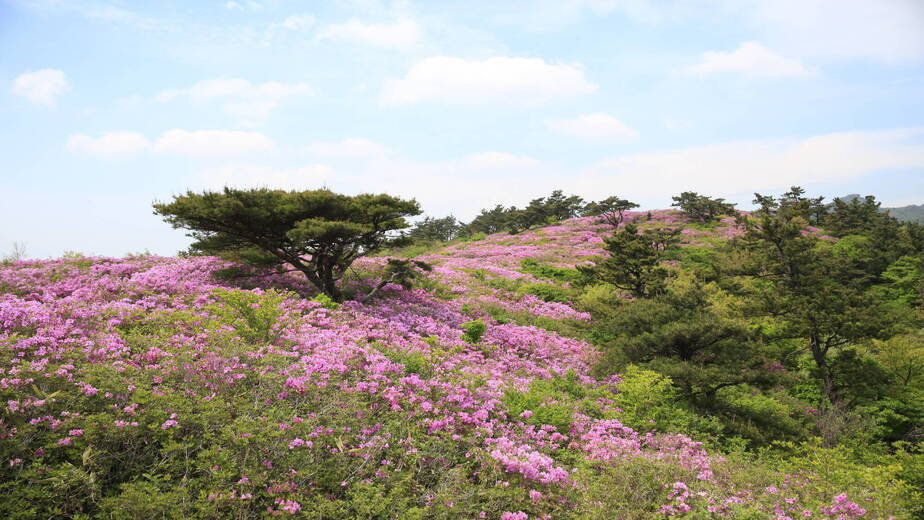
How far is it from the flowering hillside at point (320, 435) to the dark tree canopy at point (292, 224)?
9.77 ft

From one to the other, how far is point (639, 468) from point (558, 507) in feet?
4.54

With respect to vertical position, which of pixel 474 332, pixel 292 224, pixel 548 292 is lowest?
pixel 548 292

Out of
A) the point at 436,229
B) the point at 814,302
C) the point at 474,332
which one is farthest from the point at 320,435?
the point at 436,229

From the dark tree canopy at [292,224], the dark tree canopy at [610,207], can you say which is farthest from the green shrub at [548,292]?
the dark tree canopy at [610,207]

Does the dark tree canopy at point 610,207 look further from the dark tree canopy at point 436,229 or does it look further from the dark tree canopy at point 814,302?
the dark tree canopy at point 814,302

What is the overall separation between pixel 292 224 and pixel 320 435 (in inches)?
367

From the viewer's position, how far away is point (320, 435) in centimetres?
521

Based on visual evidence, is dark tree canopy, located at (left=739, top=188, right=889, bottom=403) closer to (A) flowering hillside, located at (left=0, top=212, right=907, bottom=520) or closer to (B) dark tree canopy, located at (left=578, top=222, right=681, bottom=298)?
(B) dark tree canopy, located at (left=578, top=222, right=681, bottom=298)

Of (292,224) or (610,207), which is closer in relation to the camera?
(292,224)

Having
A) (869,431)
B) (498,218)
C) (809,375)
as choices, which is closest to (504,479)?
(869,431)

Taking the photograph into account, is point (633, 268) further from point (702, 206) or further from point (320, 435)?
point (702, 206)

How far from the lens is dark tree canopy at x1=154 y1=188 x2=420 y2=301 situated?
11930 mm

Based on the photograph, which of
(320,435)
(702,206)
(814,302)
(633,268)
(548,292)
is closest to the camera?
(320,435)

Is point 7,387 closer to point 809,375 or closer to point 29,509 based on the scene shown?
point 29,509
